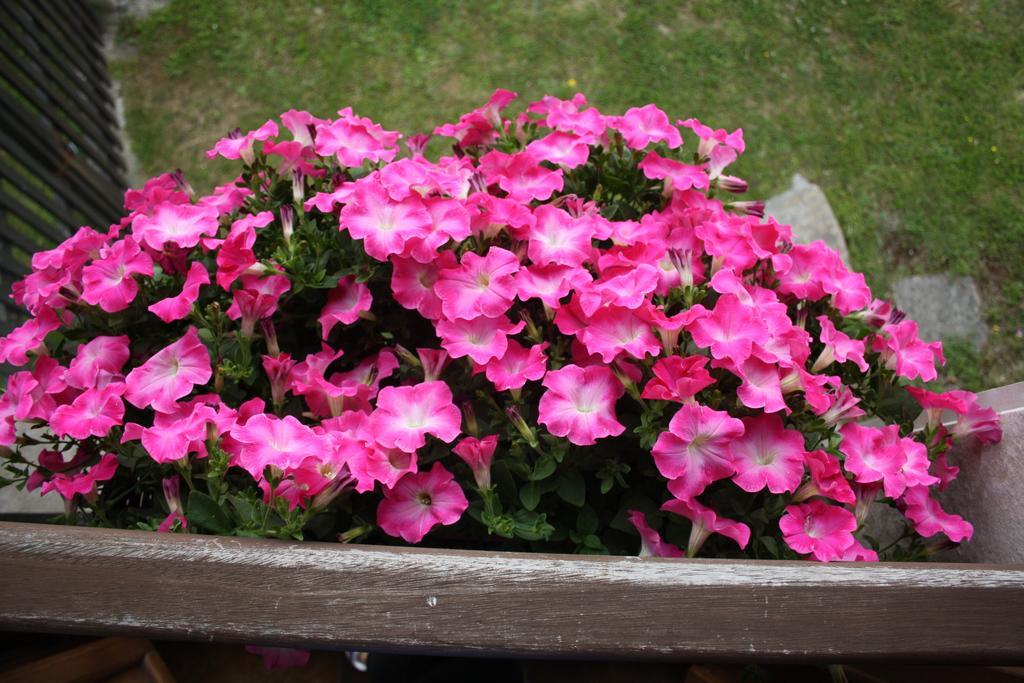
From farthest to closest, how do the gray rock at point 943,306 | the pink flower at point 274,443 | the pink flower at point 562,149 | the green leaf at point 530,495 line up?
the gray rock at point 943,306 → the pink flower at point 562,149 → the green leaf at point 530,495 → the pink flower at point 274,443

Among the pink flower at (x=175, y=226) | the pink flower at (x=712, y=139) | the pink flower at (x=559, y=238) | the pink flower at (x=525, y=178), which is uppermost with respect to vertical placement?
the pink flower at (x=175, y=226)

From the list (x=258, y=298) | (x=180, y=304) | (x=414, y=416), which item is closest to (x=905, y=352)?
(x=414, y=416)

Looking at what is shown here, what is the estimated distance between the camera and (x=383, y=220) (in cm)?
117

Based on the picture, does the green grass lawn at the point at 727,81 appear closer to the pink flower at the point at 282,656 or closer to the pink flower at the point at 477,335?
the pink flower at the point at 477,335

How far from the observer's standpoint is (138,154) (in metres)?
3.60

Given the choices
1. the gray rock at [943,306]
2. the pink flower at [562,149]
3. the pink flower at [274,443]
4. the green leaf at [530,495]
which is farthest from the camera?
the gray rock at [943,306]

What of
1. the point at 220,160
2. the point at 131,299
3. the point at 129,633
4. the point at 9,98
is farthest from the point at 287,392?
the point at 220,160

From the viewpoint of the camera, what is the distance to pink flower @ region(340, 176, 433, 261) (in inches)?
44.8

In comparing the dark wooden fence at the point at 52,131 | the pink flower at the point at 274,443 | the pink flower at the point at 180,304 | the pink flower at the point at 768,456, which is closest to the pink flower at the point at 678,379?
the pink flower at the point at 768,456

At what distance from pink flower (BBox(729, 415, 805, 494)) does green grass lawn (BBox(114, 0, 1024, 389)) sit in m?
2.20

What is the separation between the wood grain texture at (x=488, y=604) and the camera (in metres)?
0.82

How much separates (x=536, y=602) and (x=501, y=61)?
3.22 m

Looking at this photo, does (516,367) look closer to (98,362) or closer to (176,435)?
(176,435)

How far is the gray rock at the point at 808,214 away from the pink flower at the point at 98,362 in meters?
2.42
